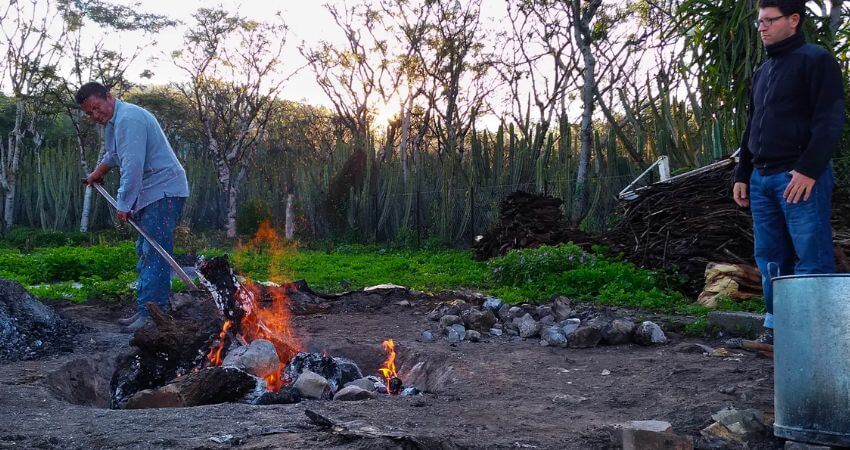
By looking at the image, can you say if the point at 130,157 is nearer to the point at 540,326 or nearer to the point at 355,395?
the point at 355,395

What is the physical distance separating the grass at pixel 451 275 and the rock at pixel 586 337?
4.64 feet

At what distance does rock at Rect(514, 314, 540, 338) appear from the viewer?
541 centimetres

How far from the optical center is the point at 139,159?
5.24 meters

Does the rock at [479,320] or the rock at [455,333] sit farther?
the rock at [479,320]

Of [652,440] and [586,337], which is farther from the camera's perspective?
[586,337]

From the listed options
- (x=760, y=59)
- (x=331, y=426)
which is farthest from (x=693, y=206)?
(x=331, y=426)

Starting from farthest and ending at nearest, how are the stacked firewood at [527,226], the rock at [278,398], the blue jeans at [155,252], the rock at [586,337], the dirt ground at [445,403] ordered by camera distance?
the stacked firewood at [527,226], the blue jeans at [155,252], the rock at [586,337], the rock at [278,398], the dirt ground at [445,403]

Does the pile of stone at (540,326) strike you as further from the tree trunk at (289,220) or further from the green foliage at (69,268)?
the tree trunk at (289,220)

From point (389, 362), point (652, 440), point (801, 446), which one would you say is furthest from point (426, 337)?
point (801, 446)

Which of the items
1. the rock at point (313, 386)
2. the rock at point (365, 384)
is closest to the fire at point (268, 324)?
the rock at point (313, 386)

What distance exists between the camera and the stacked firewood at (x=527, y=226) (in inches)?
419

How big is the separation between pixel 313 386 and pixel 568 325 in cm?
220

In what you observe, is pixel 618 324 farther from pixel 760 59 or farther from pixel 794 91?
pixel 760 59

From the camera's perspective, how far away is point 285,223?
20.9m
